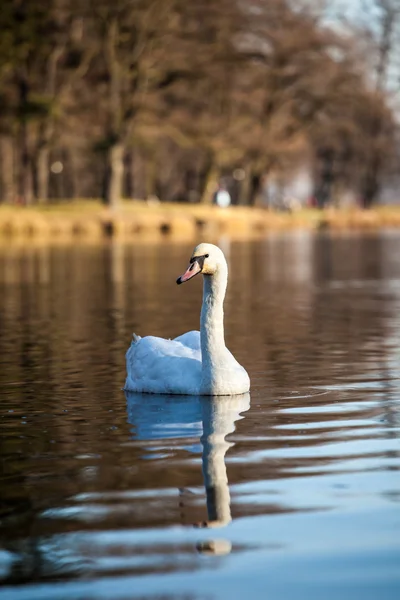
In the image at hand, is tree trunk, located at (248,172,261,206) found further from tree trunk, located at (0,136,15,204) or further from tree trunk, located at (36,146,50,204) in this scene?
tree trunk, located at (36,146,50,204)

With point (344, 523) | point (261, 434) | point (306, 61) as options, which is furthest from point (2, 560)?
point (306, 61)

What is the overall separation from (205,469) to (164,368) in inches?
115

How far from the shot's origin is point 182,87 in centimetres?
6719

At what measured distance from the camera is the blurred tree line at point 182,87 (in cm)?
5488

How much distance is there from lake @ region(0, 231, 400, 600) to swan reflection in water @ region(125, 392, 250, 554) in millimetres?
21

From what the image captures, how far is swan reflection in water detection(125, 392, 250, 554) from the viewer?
263 inches

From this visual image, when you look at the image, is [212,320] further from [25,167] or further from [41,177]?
[41,177]

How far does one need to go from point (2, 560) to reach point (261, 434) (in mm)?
3322

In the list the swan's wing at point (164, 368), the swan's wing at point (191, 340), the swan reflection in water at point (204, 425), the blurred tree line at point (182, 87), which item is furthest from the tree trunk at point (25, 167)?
the swan reflection in water at point (204, 425)

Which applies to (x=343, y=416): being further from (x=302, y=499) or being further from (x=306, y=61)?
(x=306, y=61)

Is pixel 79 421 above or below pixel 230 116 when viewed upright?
below

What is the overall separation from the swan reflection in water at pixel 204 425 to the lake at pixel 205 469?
0.8 inches

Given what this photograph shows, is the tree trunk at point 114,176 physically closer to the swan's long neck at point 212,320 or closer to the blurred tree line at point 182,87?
the blurred tree line at point 182,87

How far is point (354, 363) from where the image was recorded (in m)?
12.8
